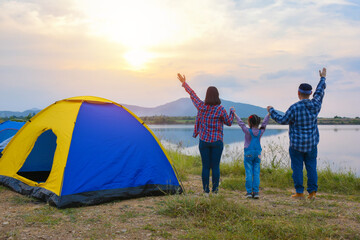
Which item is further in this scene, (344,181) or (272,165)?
(272,165)

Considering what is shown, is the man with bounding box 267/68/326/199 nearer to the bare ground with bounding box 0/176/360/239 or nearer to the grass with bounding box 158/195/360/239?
the bare ground with bounding box 0/176/360/239

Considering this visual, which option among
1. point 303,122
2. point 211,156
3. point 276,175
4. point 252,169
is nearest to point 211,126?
point 211,156

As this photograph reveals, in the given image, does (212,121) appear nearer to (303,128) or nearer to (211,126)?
(211,126)

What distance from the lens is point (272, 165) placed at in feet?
29.8

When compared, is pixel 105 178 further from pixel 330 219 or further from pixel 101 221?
pixel 330 219

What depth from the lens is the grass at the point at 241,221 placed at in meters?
4.14

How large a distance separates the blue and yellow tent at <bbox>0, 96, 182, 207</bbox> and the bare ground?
0.73 feet

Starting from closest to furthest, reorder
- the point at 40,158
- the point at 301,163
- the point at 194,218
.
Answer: the point at 194,218 < the point at 301,163 < the point at 40,158

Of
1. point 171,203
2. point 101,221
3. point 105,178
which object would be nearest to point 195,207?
point 171,203

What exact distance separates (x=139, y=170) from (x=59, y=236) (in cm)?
221

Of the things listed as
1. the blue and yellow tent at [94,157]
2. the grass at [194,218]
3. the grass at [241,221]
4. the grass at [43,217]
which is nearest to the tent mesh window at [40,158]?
the blue and yellow tent at [94,157]

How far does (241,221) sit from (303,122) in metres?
2.40

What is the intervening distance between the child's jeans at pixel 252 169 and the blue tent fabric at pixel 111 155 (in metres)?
1.40

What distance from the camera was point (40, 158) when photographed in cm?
835
